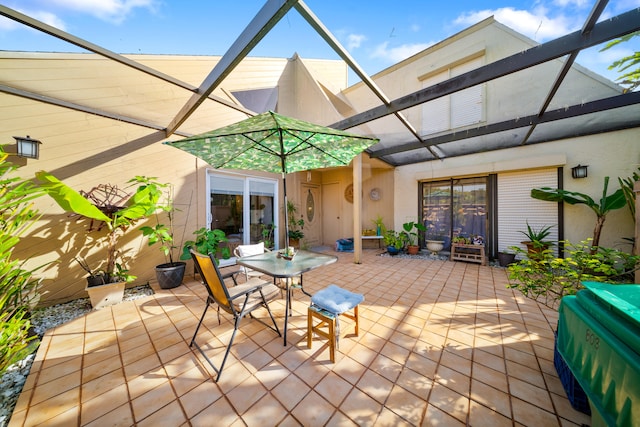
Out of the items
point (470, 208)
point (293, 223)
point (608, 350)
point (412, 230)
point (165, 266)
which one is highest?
point (470, 208)

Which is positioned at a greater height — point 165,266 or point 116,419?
point 165,266

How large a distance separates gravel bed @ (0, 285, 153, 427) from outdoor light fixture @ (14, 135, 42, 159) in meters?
2.12

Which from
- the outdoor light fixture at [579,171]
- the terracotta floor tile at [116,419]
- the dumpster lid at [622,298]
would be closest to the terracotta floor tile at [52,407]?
the terracotta floor tile at [116,419]

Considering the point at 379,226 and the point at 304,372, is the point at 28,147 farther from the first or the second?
the point at 379,226

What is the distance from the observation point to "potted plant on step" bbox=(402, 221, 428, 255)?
604 cm

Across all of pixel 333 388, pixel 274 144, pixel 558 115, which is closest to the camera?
pixel 333 388

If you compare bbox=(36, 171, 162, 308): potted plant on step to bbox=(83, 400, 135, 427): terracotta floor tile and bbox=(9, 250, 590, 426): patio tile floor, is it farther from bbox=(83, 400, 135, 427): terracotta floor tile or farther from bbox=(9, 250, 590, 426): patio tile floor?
bbox=(83, 400, 135, 427): terracotta floor tile

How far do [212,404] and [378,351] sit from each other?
4.79 feet

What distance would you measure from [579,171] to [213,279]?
7.06m

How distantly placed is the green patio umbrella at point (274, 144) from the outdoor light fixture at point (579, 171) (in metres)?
5.07

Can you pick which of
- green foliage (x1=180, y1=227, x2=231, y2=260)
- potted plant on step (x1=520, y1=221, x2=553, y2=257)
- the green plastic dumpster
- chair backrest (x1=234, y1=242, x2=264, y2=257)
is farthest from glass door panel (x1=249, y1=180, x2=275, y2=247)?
potted plant on step (x1=520, y1=221, x2=553, y2=257)

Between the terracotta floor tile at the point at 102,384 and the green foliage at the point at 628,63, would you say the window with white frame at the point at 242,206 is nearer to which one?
the terracotta floor tile at the point at 102,384

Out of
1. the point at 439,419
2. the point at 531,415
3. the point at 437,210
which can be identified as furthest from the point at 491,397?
the point at 437,210

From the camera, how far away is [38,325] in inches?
98.7
